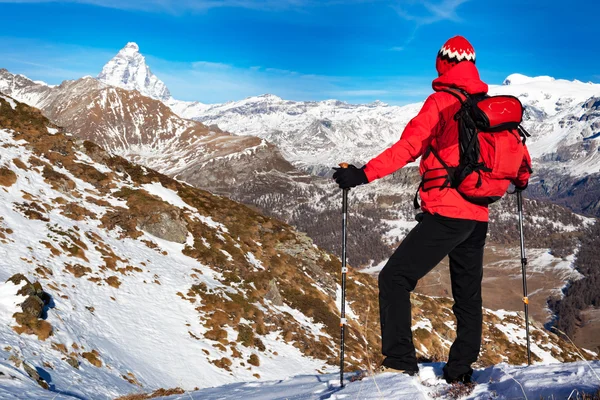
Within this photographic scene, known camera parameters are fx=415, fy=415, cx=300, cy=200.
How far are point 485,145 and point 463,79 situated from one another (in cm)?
111

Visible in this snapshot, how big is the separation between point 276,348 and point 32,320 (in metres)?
14.9

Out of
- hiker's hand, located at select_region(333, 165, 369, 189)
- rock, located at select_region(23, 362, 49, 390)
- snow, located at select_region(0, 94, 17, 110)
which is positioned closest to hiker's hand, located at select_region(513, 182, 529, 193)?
hiker's hand, located at select_region(333, 165, 369, 189)

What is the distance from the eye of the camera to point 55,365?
39.1 feet

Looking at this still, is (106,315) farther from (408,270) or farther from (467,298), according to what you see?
(467,298)

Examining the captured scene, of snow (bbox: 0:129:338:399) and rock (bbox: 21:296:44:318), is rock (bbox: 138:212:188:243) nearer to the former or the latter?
snow (bbox: 0:129:338:399)

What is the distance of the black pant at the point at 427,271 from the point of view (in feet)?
19.9

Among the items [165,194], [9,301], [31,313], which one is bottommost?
[31,313]

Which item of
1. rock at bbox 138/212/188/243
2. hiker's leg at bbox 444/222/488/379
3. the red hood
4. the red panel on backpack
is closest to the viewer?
the red panel on backpack

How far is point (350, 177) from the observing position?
20.8 ft

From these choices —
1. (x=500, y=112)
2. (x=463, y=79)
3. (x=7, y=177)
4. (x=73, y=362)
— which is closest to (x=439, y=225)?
(x=500, y=112)

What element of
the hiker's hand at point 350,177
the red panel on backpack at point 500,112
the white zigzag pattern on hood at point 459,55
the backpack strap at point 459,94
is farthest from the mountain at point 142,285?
the white zigzag pattern on hood at point 459,55

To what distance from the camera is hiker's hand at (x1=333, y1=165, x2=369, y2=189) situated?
6.18 m

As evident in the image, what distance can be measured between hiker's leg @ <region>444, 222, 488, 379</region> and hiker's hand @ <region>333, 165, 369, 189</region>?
1877mm

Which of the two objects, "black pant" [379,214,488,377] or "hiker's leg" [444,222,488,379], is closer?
"black pant" [379,214,488,377]
